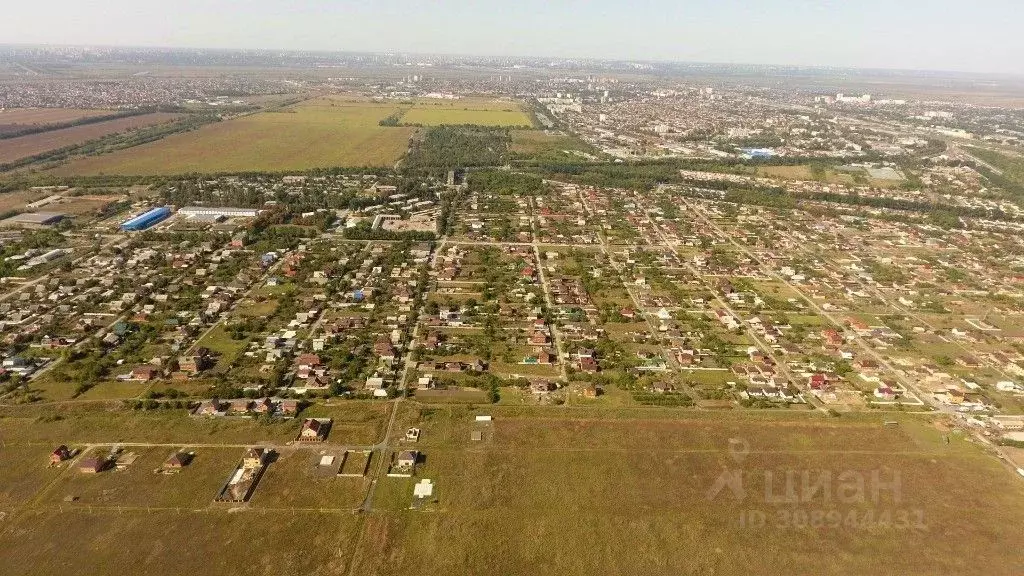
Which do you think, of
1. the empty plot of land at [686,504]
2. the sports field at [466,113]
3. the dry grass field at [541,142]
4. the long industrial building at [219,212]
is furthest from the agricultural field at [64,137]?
the empty plot of land at [686,504]

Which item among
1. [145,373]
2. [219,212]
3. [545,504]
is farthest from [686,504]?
[219,212]

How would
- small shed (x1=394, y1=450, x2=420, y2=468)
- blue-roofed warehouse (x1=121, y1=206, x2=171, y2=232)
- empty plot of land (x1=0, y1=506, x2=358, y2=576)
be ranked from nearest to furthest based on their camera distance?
empty plot of land (x1=0, y1=506, x2=358, y2=576) < small shed (x1=394, y1=450, x2=420, y2=468) < blue-roofed warehouse (x1=121, y1=206, x2=171, y2=232)

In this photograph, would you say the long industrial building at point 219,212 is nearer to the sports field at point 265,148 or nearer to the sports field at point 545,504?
the sports field at point 265,148

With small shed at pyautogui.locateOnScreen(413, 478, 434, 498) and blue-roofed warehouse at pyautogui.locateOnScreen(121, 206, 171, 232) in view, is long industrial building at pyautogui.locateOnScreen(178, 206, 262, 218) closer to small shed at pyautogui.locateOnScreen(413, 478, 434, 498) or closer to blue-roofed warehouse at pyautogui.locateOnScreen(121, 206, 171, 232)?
blue-roofed warehouse at pyautogui.locateOnScreen(121, 206, 171, 232)

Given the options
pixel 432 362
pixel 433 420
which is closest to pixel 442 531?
pixel 433 420

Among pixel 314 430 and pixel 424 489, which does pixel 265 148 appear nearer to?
pixel 314 430

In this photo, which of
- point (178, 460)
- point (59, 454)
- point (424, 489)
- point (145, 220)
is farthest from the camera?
point (145, 220)

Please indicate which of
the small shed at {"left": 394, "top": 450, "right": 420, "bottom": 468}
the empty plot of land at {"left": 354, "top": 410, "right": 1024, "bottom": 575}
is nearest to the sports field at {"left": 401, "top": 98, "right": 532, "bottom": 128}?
the small shed at {"left": 394, "top": 450, "right": 420, "bottom": 468}
